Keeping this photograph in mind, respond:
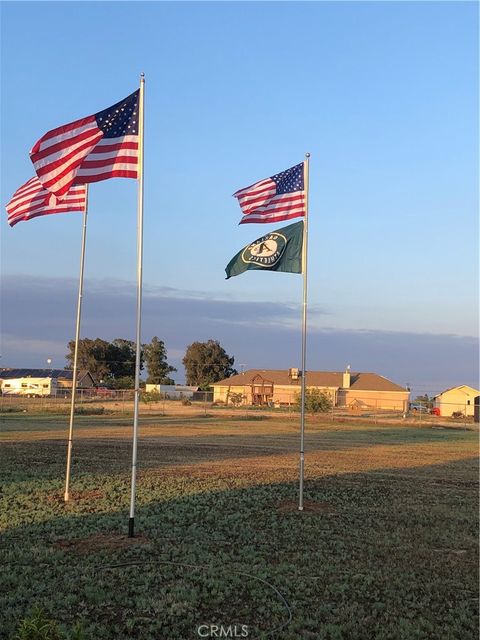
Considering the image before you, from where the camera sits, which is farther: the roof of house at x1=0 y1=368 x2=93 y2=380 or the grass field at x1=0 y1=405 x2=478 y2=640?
the roof of house at x1=0 y1=368 x2=93 y2=380

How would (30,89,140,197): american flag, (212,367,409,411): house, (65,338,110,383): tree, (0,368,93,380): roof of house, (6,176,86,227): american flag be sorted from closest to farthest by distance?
1. (30,89,140,197): american flag
2. (6,176,86,227): american flag
3. (212,367,409,411): house
4. (0,368,93,380): roof of house
5. (65,338,110,383): tree

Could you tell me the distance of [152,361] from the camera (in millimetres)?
119375

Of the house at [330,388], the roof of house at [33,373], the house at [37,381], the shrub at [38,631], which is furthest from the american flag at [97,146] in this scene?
the roof of house at [33,373]

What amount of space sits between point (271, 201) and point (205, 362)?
4475 inches

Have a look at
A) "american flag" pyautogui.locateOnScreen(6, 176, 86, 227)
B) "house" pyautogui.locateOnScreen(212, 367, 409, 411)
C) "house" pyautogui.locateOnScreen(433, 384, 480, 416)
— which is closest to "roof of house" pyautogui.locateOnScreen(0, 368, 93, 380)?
"house" pyautogui.locateOnScreen(212, 367, 409, 411)

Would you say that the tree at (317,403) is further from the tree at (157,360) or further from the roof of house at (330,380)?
the tree at (157,360)

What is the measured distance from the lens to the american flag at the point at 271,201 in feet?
37.6

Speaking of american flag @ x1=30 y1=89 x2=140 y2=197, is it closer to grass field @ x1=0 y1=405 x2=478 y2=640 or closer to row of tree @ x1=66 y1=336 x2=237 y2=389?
grass field @ x1=0 y1=405 x2=478 y2=640

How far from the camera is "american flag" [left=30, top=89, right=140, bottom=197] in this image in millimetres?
9523

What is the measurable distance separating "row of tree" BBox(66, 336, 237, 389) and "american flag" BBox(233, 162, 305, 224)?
345 ft

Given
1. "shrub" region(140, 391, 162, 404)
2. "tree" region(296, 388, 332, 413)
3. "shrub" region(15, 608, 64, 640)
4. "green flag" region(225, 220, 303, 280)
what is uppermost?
"green flag" region(225, 220, 303, 280)

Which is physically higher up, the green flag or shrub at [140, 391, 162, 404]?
the green flag

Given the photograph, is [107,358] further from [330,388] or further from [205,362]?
[330,388]

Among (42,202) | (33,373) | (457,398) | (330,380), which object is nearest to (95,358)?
(33,373)
